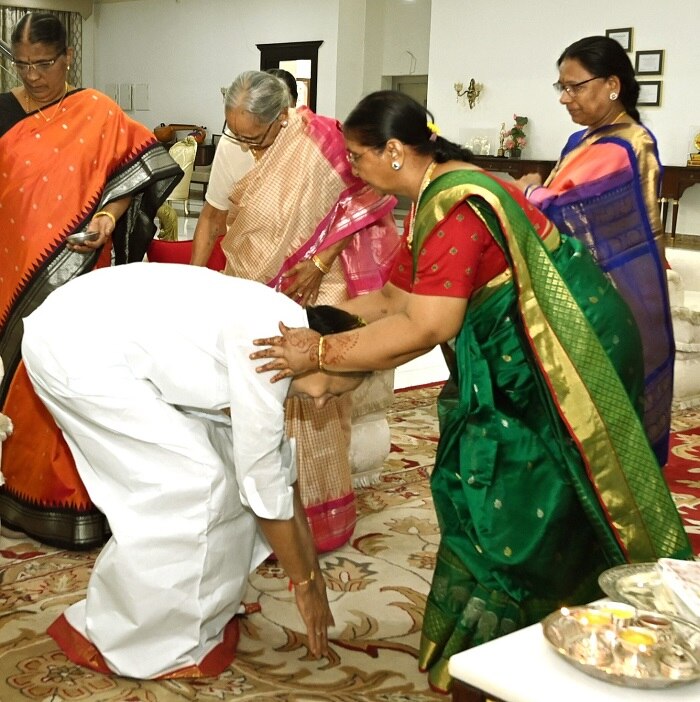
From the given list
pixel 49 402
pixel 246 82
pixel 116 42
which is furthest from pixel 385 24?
pixel 49 402

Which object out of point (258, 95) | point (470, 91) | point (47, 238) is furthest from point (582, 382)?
point (470, 91)

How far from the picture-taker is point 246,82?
9.82ft

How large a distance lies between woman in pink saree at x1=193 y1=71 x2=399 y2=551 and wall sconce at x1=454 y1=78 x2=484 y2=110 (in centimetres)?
1001

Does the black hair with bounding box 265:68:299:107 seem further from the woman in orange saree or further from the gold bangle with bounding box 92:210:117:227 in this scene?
the gold bangle with bounding box 92:210:117:227

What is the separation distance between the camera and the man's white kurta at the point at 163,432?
2.12m

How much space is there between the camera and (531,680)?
4.52 feet

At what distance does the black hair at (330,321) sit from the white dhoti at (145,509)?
36cm

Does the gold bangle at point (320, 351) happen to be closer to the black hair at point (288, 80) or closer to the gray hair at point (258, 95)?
the gray hair at point (258, 95)

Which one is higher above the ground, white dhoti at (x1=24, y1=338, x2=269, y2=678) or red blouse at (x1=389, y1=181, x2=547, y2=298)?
red blouse at (x1=389, y1=181, x2=547, y2=298)

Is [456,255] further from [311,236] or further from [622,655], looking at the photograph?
[311,236]

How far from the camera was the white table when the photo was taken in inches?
53.1

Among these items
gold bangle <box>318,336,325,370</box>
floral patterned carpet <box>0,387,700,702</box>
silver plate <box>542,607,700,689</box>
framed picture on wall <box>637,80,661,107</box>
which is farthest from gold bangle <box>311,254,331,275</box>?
framed picture on wall <box>637,80,661,107</box>

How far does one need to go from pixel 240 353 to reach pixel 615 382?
0.75 m

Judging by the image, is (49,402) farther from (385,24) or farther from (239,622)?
(385,24)
